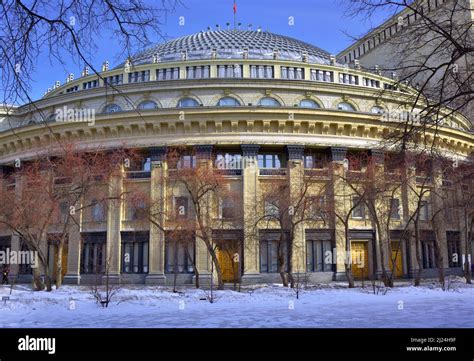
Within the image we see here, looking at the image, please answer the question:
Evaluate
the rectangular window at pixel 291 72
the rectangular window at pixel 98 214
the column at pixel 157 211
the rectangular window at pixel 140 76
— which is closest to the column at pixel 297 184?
the column at pixel 157 211

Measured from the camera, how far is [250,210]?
120ft

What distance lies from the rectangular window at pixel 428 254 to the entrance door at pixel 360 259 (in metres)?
6.41

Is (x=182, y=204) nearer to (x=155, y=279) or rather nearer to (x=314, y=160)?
(x=155, y=279)

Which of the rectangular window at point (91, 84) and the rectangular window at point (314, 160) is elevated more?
the rectangular window at point (91, 84)

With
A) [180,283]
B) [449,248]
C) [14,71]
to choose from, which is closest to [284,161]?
[180,283]

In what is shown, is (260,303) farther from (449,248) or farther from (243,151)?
(449,248)

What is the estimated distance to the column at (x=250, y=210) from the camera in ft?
117

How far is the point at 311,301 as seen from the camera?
2181 centimetres

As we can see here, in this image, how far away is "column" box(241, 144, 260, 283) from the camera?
35.7 metres

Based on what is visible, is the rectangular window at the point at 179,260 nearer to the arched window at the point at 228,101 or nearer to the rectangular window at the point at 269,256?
the rectangular window at the point at 269,256

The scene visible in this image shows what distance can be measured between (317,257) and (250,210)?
6.85 metres

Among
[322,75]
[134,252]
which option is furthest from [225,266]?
[322,75]

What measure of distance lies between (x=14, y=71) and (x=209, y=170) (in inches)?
987

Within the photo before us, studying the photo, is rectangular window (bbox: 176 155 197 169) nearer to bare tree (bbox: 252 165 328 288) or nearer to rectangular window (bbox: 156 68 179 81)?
bare tree (bbox: 252 165 328 288)
